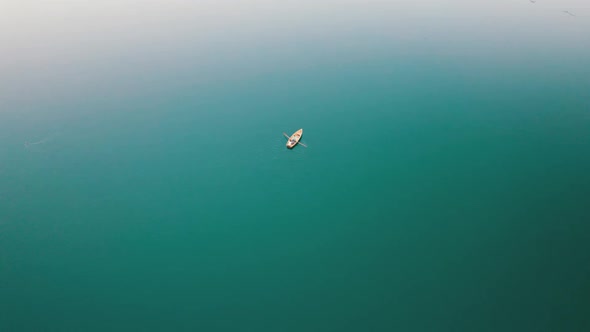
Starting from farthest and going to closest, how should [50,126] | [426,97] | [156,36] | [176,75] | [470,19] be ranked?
[470,19] → [156,36] → [176,75] → [426,97] → [50,126]

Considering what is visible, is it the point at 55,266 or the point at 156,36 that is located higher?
the point at 156,36

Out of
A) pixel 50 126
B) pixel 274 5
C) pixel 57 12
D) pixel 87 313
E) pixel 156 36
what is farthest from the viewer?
pixel 274 5

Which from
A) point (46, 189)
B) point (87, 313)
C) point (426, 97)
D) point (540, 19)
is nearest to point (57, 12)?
point (46, 189)

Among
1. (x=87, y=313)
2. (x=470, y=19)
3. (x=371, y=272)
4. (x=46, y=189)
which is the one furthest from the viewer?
(x=470, y=19)

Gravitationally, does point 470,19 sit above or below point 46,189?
above

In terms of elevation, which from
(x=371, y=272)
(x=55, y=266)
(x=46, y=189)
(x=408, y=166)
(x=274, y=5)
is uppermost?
(x=274, y=5)

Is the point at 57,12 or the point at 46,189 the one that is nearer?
the point at 46,189

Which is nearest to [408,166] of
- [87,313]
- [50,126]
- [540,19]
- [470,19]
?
[87,313]

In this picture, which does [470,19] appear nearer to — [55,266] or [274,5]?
[274,5]

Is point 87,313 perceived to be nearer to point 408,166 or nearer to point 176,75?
point 408,166
